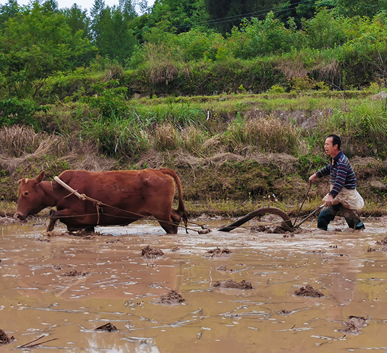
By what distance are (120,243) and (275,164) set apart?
604 cm

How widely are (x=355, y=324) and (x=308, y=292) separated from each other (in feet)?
2.28

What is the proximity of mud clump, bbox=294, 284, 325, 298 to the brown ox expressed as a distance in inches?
162

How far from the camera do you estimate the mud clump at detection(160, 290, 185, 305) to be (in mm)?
3611

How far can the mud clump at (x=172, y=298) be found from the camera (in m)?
3.61

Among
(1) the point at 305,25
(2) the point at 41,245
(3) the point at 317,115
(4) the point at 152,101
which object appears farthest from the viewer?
(1) the point at 305,25

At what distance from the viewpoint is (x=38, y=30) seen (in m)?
21.3

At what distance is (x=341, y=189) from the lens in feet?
25.3

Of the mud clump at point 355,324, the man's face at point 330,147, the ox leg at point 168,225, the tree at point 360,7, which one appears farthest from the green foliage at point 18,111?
the tree at point 360,7


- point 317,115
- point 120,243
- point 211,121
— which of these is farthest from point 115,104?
point 120,243

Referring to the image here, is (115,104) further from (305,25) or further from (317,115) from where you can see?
(305,25)

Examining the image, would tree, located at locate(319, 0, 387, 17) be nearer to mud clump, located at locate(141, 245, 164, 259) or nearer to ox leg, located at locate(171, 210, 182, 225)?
ox leg, located at locate(171, 210, 182, 225)

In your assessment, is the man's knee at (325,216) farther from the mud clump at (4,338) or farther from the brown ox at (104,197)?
the mud clump at (4,338)

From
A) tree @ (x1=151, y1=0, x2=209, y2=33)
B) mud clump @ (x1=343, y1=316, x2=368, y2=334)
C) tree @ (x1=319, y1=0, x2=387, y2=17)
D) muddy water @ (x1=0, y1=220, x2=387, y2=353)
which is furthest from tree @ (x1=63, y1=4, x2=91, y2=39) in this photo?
mud clump @ (x1=343, y1=316, x2=368, y2=334)

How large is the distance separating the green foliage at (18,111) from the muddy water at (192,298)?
816 centimetres
